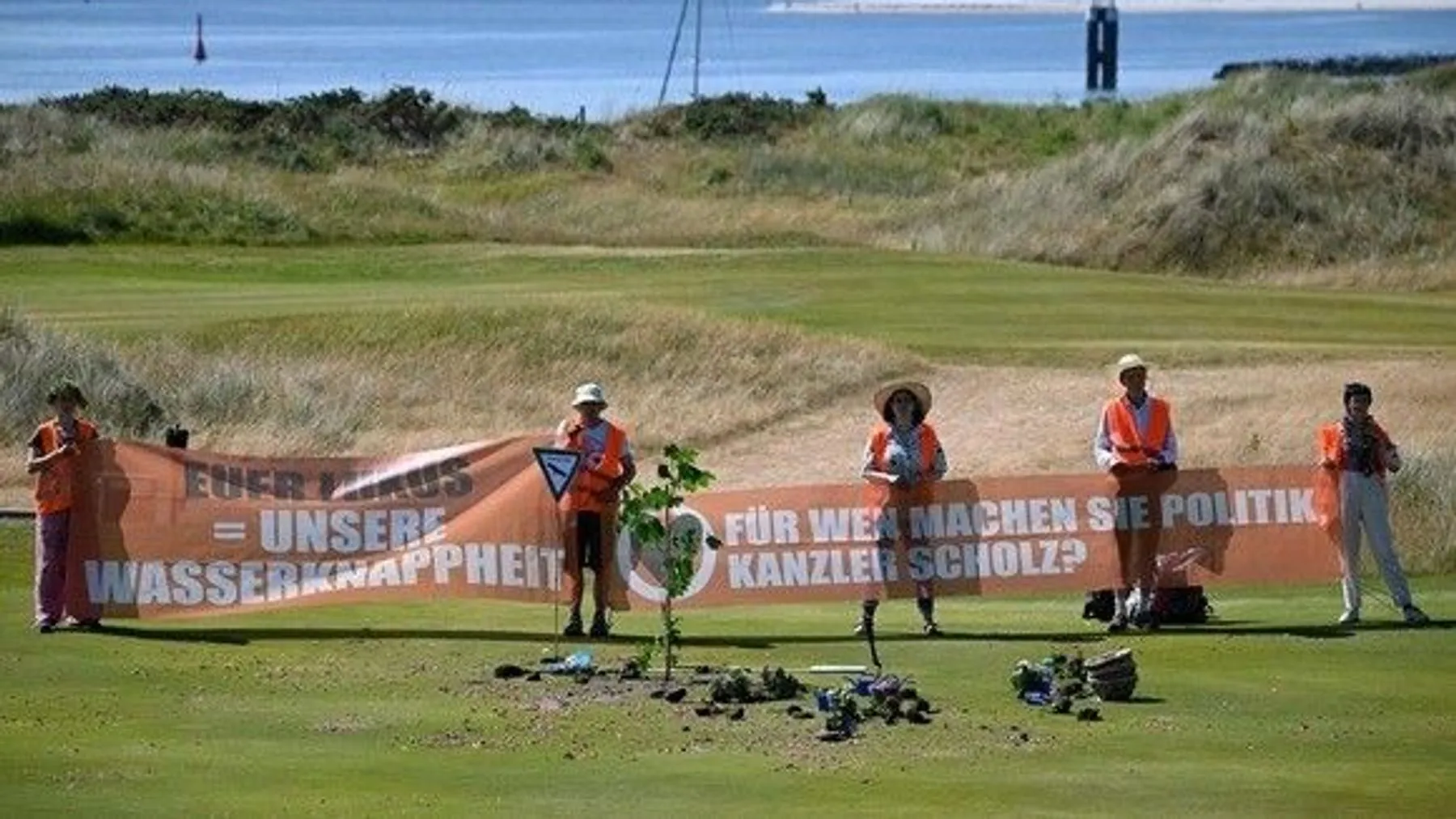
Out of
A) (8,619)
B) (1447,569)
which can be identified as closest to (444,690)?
(8,619)

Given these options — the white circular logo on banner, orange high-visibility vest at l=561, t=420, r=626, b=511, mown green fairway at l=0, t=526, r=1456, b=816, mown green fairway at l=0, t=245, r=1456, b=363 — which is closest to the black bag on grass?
mown green fairway at l=0, t=526, r=1456, b=816


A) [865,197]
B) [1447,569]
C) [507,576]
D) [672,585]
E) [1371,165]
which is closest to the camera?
[672,585]

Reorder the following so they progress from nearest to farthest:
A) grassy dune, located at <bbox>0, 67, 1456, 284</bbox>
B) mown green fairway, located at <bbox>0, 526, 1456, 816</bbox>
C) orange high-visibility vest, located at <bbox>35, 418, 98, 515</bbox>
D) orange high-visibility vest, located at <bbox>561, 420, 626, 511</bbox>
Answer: mown green fairway, located at <bbox>0, 526, 1456, 816</bbox>
orange high-visibility vest, located at <bbox>561, 420, 626, 511</bbox>
orange high-visibility vest, located at <bbox>35, 418, 98, 515</bbox>
grassy dune, located at <bbox>0, 67, 1456, 284</bbox>

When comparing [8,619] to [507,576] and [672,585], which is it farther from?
[672,585]

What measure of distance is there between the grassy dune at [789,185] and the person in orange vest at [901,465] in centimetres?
3175

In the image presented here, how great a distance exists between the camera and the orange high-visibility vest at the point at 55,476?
22500 millimetres

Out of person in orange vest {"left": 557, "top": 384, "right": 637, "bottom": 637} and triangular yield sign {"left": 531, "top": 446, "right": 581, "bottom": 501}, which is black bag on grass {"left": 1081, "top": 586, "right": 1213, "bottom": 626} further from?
triangular yield sign {"left": 531, "top": 446, "right": 581, "bottom": 501}

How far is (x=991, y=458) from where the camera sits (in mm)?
37094

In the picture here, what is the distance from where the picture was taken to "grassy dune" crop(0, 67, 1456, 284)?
56.6m

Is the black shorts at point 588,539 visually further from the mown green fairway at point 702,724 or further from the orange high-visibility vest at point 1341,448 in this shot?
the orange high-visibility vest at point 1341,448

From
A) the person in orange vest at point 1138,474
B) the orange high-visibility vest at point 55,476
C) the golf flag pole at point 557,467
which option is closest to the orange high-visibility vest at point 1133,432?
the person in orange vest at point 1138,474

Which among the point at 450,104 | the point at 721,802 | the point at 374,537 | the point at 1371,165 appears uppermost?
the point at 450,104

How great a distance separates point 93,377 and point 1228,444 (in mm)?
13251

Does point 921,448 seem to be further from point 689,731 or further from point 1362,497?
point 689,731
